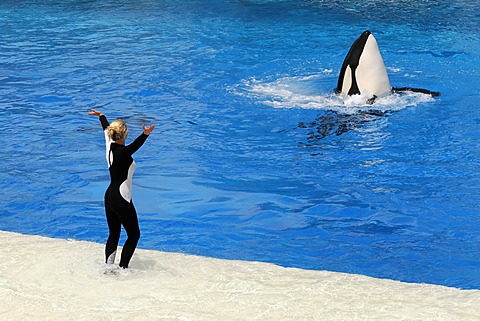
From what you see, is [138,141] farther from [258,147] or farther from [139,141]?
[258,147]

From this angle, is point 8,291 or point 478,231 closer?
point 8,291

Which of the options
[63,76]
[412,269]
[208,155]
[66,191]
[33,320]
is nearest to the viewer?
[33,320]

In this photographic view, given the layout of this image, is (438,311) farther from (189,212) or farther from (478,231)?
(189,212)

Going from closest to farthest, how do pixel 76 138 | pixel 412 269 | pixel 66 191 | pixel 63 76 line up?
1. pixel 412 269
2. pixel 66 191
3. pixel 76 138
4. pixel 63 76

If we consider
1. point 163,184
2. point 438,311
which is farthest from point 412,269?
point 163,184

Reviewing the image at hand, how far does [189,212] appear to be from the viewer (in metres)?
7.44

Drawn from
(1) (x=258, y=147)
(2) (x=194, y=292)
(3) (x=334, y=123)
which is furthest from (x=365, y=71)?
(2) (x=194, y=292)

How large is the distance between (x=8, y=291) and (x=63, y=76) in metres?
8.76

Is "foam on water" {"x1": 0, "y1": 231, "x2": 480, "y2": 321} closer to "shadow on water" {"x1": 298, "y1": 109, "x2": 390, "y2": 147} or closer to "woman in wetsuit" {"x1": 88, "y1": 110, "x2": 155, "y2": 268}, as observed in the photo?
"woman in wetsuit" {"x1": 88, "y1": 110, "x2": 155, "y2": 268}

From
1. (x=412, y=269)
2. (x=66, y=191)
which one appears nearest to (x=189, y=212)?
(x=66, y=191)

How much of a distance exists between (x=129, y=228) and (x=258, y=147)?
437 cm

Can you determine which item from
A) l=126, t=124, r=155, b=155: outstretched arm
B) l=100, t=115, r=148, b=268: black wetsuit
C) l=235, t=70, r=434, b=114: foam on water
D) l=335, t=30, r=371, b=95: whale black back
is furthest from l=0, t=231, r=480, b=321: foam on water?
l=335, t=30, r=371, b=95: whale black back

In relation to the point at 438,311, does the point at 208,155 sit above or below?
below

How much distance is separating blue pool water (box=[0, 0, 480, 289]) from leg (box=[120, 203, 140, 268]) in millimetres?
1547
